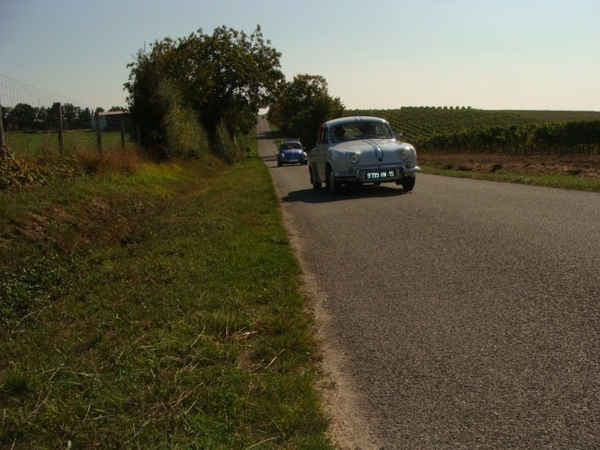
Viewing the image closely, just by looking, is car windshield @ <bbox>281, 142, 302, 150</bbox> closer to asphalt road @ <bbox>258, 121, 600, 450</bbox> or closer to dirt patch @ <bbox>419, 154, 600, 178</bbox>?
dirt patch @ <bbox>419, 154, 600, 178</bbox>

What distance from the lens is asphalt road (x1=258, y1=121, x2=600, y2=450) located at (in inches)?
108

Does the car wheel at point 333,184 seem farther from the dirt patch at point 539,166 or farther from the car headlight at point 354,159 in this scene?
the dirt patch at point 539,166

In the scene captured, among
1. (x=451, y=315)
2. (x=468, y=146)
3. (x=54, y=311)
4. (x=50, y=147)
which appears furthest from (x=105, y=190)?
(x=468, y=146)

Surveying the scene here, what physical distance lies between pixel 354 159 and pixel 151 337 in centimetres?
921

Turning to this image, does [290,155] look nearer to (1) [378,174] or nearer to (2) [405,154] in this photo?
(2) [405,154]

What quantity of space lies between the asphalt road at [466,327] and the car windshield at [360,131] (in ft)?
19.5

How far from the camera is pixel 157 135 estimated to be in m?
20.8

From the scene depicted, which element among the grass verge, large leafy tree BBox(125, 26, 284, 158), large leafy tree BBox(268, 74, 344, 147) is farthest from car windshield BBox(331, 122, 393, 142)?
large leafy tree BBox(268, 74, 344, 147)

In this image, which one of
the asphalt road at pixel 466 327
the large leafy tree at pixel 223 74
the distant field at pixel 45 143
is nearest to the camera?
the asphalt road at pixel 466 327

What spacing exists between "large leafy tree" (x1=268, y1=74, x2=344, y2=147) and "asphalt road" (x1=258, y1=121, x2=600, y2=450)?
63.0 meters

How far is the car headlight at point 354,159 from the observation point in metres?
12.7

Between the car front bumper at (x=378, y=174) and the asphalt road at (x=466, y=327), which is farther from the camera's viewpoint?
the car front bumper at (x=378, y=174)

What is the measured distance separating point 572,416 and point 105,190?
1047cm

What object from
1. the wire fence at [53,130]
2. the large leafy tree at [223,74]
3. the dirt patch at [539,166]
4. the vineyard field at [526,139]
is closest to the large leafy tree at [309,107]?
the vineyard field at [526,139]
